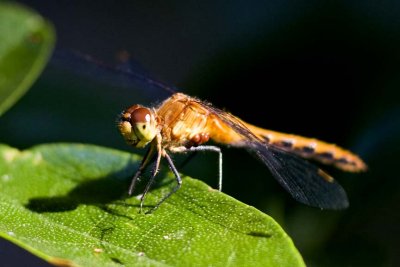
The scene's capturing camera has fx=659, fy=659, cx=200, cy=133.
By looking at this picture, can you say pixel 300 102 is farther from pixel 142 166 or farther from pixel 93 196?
pixel 93 196

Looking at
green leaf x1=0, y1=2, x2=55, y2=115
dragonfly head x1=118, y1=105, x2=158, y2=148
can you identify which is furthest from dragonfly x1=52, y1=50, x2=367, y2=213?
green leaf x1=0, y1=2, x2=55, y2=115

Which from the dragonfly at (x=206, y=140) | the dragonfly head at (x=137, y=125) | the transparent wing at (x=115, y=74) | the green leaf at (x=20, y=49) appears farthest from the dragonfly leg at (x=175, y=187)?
the green leaf at (x=20, y=49)

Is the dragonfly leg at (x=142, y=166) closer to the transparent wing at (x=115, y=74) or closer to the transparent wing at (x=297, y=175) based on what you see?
the transparent wing at (x=297, y=175)

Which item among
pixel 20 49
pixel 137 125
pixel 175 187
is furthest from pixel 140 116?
pixel 20 49

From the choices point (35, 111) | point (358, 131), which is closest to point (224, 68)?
point (358, 131)

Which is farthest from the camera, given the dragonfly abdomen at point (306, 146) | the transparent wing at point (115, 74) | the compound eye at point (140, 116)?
the transparent wing at point (115, 74)

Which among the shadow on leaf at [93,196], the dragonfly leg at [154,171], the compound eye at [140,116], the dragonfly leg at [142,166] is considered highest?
the compound eye at [140,116]
